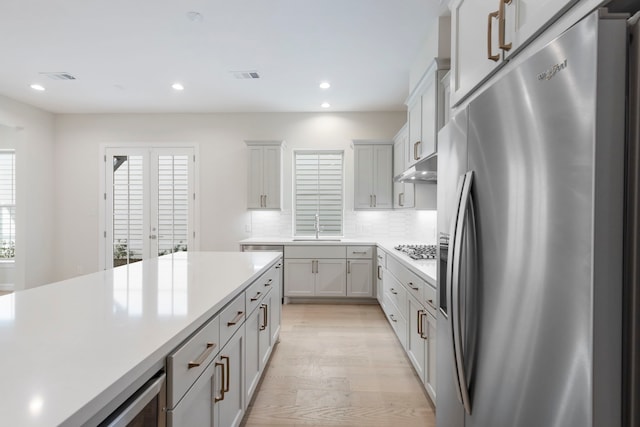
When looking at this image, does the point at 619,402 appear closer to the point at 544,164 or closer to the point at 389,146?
the point at 544,164

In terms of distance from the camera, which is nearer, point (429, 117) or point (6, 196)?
point (429, 117)

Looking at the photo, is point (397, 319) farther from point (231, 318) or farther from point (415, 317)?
point (231, 318)

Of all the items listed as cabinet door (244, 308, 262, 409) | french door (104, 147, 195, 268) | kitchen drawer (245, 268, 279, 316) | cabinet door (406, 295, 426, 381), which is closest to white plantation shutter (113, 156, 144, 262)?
french door (104, 147, 195, 268)

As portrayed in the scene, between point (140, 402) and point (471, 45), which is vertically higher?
point (471, 45)

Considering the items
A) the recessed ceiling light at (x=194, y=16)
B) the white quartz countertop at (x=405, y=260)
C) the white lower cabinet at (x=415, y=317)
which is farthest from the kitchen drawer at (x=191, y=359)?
the recessed ceiling light at (x=194, y=16)

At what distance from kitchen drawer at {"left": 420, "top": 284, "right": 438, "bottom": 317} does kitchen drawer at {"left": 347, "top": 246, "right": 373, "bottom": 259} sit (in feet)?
7.75

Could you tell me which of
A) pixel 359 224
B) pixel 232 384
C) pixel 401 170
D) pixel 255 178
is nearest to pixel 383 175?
pixel 401 170

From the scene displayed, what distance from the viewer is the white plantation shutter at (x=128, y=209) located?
5168 millimetres

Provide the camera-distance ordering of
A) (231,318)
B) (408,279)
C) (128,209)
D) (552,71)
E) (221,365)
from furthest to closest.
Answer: (128,209) → (408,279) → (231,318) → (221,365) → (552,71)

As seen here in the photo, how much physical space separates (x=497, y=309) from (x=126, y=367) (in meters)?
0.98

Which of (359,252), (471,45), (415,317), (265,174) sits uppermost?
(471,45)

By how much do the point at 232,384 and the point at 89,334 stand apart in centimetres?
83

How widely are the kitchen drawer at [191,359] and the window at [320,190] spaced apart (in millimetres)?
3827

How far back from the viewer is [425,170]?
120 inches
